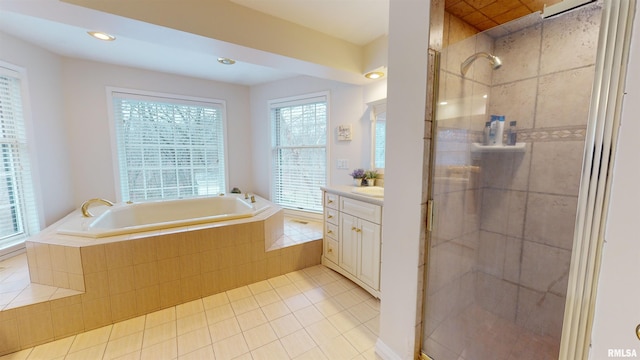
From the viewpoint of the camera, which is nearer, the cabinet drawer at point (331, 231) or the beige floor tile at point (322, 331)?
the beige floor tile at point (322, 331)

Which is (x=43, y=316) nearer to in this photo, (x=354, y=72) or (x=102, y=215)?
(x=102, y=215)

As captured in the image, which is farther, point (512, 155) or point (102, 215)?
point (102, 215)

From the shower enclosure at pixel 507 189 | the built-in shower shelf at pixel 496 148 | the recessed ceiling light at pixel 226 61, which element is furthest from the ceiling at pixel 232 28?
the built-in shower shelf at pixel 496 148

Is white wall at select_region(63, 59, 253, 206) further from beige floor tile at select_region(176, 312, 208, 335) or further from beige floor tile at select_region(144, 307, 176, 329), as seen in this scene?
beige floor tile at select_region(176, 312, 208, 335)

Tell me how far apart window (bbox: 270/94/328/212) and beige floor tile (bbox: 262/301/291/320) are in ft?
5.33

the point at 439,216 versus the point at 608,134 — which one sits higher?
the point at 608,134

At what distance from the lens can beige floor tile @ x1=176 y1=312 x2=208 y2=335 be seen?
1.70 m

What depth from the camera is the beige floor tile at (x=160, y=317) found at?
1.76 m

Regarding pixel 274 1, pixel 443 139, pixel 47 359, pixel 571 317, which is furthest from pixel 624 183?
pixel 47 359

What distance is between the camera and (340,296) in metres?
2.08

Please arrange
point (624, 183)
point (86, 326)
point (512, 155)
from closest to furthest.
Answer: point (624, 183)
point (512, 155)
point (86, 326)

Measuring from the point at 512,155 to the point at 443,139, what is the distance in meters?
0.58

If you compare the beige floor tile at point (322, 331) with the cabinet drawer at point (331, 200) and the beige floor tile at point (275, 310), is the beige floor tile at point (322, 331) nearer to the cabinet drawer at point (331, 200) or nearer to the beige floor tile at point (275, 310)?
the beige floor tile at point (275, 310)

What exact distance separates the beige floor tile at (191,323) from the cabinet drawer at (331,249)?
120cm
